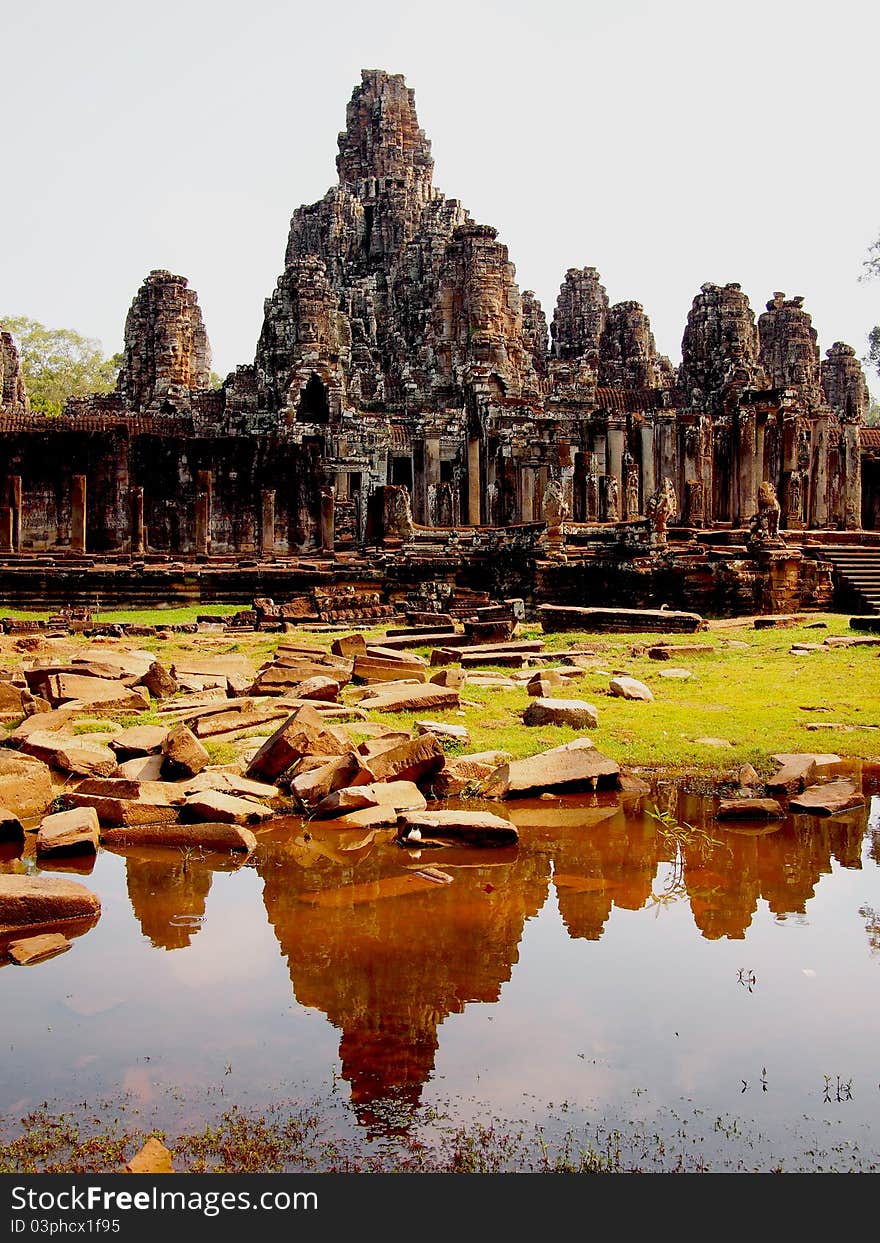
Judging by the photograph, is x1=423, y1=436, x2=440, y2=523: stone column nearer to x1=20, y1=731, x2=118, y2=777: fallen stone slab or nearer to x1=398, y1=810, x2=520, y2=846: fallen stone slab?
x1=20, y1=731, x2=118, y2=777: fallen stone slab

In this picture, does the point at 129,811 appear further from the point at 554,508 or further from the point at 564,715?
the point at 554,508

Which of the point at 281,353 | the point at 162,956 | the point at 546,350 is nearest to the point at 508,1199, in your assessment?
the point at 162,956

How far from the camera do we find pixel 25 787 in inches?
242

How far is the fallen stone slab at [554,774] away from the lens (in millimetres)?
6555

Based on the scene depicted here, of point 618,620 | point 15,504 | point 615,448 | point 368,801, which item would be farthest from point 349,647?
point 615,448

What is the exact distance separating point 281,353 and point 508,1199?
3731 cm

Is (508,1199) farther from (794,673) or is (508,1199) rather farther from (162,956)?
(794,673)

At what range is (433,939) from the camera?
4.38 metres

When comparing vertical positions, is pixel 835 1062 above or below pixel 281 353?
below

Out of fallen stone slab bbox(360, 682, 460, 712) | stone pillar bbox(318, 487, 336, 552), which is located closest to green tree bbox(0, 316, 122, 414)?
stone pillar bbox(318, 487, 336, 552)

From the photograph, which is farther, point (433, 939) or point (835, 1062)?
point (433, 939)

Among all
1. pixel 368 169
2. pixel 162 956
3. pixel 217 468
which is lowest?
pixel 162 956

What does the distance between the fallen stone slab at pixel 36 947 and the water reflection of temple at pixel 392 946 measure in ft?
2.88

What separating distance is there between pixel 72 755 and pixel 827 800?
4666 mm
